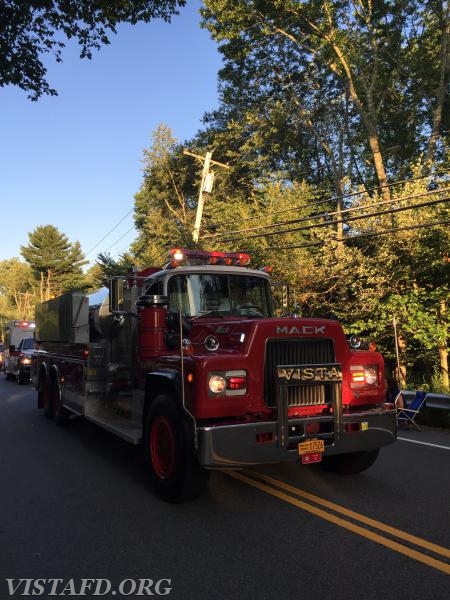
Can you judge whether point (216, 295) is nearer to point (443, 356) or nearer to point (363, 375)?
point (363, 375)

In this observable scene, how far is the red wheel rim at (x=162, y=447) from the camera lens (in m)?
5.36

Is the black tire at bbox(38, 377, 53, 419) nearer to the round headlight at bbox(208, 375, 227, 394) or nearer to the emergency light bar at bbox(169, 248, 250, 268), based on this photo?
the emergency light bar at bbox(169, 248, 250, 268)

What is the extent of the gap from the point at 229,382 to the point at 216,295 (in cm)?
201

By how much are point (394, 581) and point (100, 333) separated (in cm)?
626

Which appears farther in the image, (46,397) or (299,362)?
(46,397)

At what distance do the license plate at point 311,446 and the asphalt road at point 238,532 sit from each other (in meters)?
0.54

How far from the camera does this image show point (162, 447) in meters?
5.61

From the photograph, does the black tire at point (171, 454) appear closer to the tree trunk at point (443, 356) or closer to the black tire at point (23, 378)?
the tree trunk at point (443, 356)

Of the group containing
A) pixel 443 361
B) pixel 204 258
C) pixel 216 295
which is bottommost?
pixel 443 361

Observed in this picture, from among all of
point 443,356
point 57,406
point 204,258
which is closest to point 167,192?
point 443,356

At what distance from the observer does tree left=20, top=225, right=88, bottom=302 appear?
77.4 m

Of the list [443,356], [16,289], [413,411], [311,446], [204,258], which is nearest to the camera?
[311,446]

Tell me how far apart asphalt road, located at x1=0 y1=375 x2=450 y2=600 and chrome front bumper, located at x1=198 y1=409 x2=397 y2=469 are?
20.8 inches

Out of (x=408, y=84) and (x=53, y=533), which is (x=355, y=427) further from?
(x=408, y=84)
